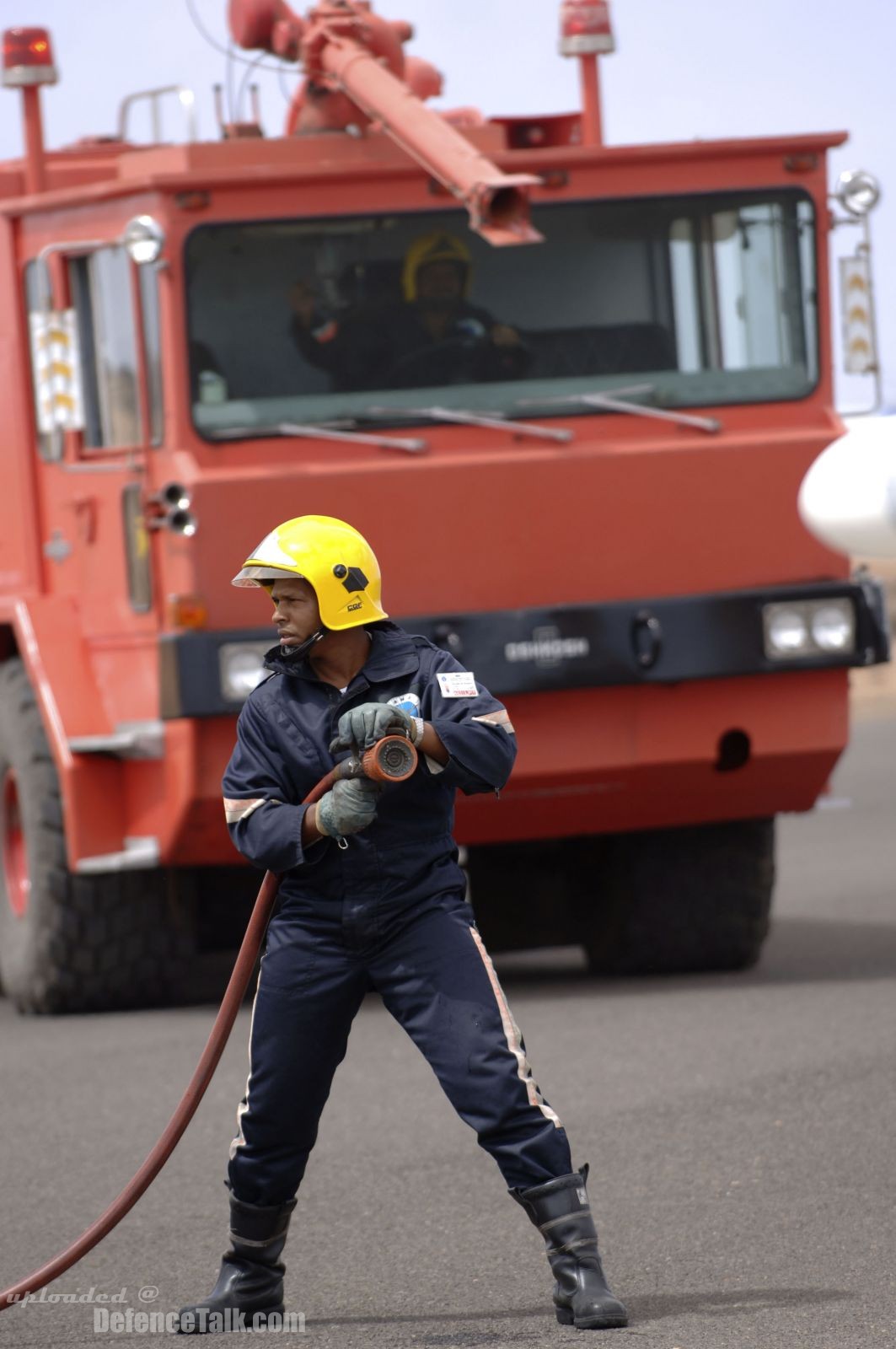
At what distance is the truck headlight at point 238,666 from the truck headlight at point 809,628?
195cm

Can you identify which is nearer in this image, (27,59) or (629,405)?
(629,405)

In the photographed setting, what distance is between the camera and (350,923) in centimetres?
568

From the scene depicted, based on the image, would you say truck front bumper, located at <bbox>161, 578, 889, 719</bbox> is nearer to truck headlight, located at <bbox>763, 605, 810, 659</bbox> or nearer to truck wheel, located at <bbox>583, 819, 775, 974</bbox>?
truck headlight, located at <bbox>763, 605, 810, 659</bbox>

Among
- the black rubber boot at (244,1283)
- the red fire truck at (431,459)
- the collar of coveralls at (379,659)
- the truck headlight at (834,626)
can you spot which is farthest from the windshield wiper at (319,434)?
the black rubber boot at (244,1283)

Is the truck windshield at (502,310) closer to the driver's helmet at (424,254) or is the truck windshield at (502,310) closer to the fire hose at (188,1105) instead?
the driver's helmet at (424,254)

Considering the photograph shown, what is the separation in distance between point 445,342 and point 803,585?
1671 millimetres

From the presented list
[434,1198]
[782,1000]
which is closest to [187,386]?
[782,1000]

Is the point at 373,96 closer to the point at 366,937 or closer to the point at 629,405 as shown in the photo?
the point at 629,405

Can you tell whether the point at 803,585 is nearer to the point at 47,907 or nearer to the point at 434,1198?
the point at 47,907

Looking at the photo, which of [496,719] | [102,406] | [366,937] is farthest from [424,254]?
[366,937]

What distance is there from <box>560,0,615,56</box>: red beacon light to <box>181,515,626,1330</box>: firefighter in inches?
226

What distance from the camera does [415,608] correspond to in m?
9.96

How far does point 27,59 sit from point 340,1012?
243 inches

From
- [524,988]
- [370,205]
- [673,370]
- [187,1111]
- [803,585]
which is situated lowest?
[524,988]
